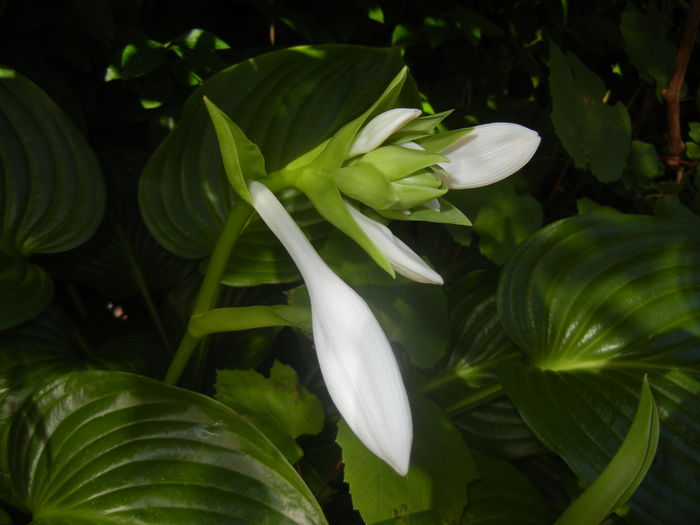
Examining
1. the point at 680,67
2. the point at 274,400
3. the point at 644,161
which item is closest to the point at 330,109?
the point at 274,400

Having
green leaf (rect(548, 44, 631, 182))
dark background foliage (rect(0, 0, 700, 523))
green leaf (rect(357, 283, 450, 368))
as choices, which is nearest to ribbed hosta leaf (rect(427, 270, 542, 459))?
dark background foliage (rect(0, 0, 700, 523))

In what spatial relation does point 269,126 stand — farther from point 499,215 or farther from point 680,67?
point 680,67

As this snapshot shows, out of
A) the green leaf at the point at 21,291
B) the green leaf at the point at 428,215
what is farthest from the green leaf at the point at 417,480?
the green leaf at the point at 21,291

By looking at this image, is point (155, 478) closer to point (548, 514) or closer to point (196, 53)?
point (548, 514)

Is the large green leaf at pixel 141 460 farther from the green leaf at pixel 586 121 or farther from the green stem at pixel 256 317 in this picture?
the green leaf at pixel 586 121

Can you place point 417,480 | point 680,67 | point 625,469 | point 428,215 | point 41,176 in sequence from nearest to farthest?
point 625,469 → point 428,215 → point 417,480 → point 41,176 → point 680,67

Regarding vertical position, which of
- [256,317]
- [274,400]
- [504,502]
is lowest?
[504,502]

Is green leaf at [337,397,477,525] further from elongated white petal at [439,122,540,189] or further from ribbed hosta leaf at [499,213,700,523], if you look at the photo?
elongated white petal at [439,122,540,189]

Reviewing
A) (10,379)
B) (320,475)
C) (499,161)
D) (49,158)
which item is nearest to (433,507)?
(320,475)
